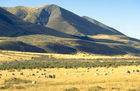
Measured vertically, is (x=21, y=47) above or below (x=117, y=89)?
below

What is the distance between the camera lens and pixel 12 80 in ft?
132

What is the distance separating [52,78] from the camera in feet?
147

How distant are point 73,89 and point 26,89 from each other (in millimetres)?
5372

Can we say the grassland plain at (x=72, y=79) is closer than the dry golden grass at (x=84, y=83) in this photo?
No

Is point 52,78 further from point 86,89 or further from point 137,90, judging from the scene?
point 137,90

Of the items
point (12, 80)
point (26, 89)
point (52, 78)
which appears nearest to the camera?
point (26, 89)

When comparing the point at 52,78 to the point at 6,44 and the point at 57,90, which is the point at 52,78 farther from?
the point at 6,44

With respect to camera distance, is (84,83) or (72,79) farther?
(72,79)

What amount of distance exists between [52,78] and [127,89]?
15.9 m

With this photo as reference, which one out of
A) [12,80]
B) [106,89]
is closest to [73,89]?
[106,89]

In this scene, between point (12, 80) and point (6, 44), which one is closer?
point (12, 80)

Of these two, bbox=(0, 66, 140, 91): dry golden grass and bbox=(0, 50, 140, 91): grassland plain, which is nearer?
bbox=(0, 66, 140, 91): dry golden grass

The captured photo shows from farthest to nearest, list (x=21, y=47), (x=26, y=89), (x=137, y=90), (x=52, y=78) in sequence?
(x=21, y=47)
(x=52, y=78)
(x=26, y=89)
(x=137, y=90)

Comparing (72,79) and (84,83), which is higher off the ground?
(84,83)
